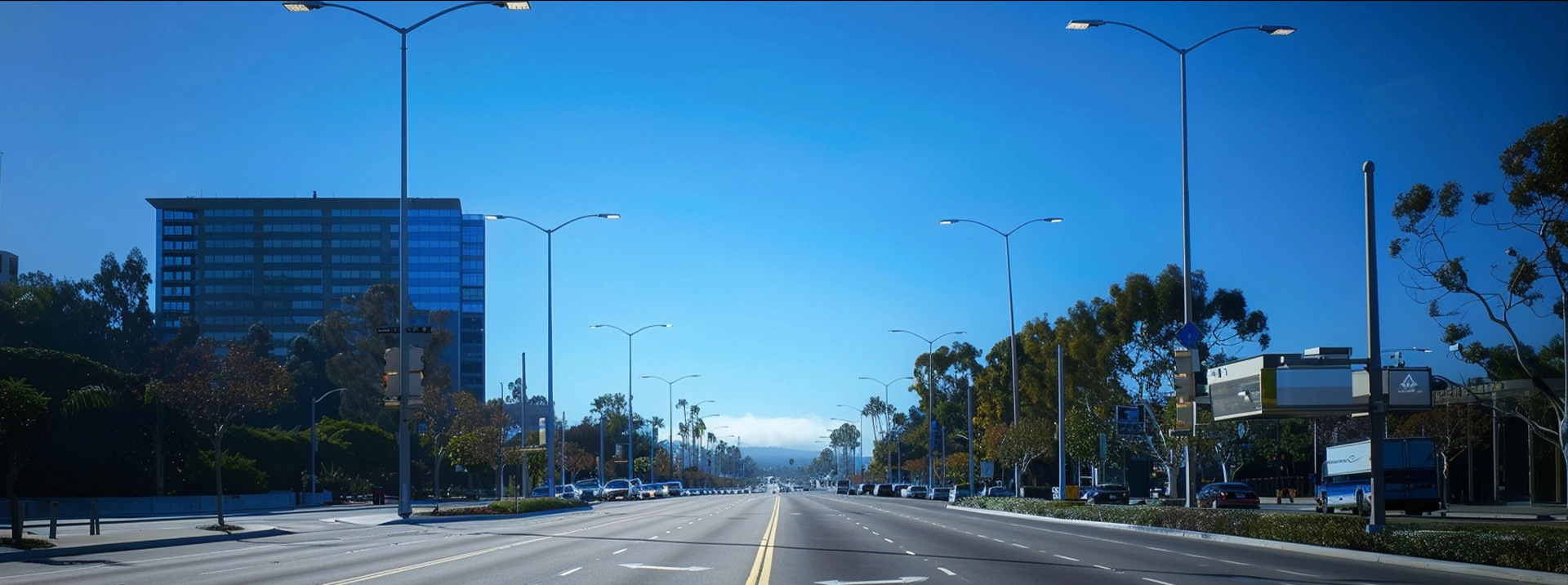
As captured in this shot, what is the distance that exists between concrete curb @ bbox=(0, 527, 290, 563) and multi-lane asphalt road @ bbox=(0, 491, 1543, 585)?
625 mm

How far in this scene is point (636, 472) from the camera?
176750 mm

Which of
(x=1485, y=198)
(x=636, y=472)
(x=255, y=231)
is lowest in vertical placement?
(x=636, y=472)

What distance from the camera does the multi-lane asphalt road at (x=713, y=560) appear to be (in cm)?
2022

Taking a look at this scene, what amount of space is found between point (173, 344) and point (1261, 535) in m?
94.3

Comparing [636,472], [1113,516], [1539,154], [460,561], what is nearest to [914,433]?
[636,472]

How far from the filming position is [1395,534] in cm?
2570

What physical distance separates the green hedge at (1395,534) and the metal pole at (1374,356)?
0.99 m

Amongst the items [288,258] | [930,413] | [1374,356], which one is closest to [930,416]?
[930,413]

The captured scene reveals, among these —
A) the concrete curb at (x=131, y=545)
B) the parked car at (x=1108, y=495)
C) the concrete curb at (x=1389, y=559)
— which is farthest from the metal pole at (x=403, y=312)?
the parked car at (x=1108, y=495)

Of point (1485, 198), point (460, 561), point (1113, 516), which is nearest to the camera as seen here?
point (460, 561)

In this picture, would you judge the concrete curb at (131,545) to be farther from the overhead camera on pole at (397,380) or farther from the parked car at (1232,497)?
the parked car at (1232,497)

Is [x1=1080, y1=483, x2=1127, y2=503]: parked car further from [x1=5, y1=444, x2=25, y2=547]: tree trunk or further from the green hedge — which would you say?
[x1=5, y1=444, x2=25, y2=547]: tree trunk

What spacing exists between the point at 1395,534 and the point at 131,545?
2750 centimetres

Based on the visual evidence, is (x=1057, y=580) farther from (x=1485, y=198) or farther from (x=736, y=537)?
(x=1485, y=198)
